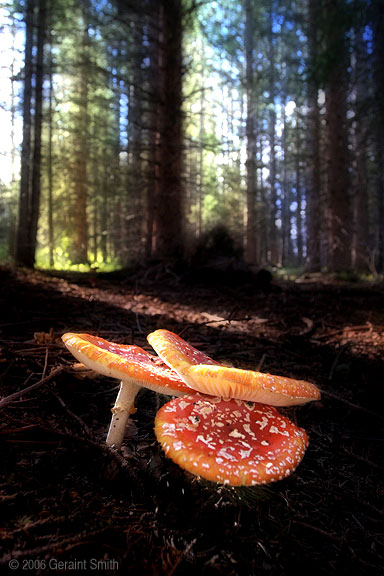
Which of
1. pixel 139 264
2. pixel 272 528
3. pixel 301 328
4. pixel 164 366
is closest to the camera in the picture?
pixel 272 528

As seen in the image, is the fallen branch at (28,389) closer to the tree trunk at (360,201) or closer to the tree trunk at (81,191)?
the tree trunk at (360,201)

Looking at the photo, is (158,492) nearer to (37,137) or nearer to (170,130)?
(170,130)

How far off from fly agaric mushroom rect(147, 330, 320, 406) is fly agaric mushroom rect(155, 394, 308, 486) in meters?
0.12

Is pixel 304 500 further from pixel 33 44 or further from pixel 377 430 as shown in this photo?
pixel 33 44

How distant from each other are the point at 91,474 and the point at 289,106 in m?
30.3

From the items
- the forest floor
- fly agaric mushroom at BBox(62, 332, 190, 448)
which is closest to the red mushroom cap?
fly agaric mushroom at BBox(62, 332, 190, 448)

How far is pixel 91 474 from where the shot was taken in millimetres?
1393

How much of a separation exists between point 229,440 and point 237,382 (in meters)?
0.27

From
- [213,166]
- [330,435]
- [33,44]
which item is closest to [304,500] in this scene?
[330,435]

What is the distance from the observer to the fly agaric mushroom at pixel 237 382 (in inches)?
50.3

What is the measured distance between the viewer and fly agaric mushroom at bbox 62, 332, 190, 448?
1.37m

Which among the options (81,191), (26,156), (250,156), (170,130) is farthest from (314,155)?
(81,191)

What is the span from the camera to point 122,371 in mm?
1355

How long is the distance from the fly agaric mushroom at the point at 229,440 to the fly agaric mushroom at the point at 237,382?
0.40ft
